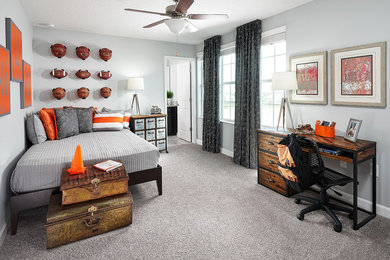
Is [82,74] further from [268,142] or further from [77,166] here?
[268,142]

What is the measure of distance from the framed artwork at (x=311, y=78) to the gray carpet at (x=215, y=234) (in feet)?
4.46

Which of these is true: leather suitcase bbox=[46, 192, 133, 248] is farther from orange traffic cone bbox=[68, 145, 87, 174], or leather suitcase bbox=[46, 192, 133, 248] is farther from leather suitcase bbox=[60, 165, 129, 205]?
orange traffic cone bbox=[68, 145, 87, 174]

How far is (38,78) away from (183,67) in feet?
11.0

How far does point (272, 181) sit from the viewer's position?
3189mm

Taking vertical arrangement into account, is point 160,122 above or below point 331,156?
above

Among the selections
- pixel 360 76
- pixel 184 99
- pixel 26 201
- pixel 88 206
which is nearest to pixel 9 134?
pixel 26 201

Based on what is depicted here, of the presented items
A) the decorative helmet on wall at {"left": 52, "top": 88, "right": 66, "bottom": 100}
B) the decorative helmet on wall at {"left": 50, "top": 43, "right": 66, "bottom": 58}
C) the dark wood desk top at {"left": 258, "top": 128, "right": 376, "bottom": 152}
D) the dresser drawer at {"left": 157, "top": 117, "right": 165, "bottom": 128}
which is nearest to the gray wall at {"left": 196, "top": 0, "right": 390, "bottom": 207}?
the dark wood desk top at {"left": 258, "top": 128, "right": 376, "bottom": 152}

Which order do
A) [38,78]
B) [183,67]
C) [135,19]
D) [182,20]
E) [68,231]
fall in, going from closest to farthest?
[68,231], [182,20], [135,19], [38,78], [183,67]

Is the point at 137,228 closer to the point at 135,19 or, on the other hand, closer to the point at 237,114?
the point at 237,114

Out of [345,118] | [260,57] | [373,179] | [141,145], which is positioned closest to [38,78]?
[141,145]

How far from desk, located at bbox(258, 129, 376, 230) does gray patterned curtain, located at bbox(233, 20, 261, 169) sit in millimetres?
677

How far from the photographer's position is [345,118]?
282 cm

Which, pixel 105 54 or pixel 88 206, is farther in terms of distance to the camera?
pixel 105 54

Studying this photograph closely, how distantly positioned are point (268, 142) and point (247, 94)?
1.15 m
